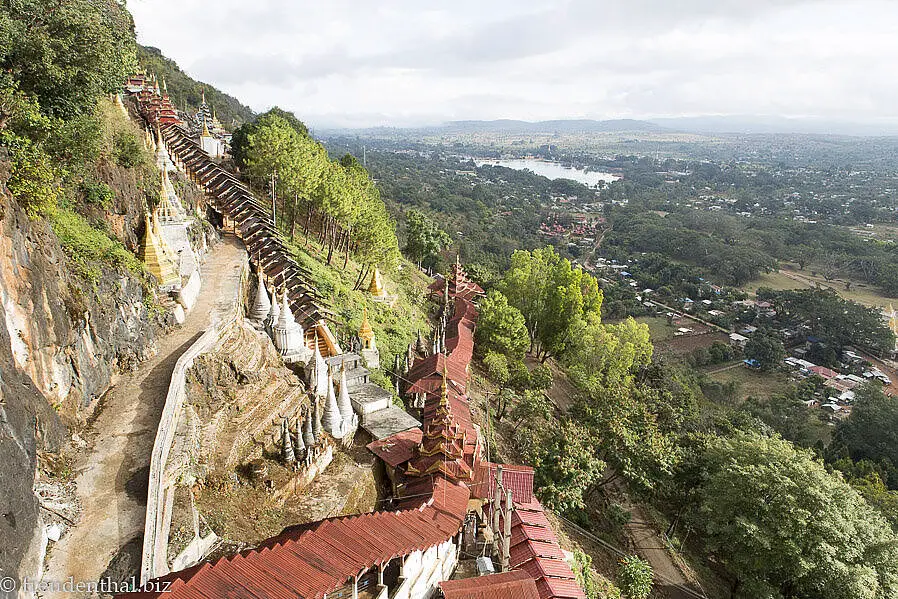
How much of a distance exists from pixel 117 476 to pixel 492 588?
10.0 metres

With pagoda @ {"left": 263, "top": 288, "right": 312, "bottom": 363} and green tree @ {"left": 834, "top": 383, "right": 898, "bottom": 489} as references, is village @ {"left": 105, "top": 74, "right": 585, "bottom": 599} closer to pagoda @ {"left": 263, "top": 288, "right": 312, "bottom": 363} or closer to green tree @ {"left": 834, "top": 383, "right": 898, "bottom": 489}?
pagoda @ {"left": 263, "top": 288, "right": 312, "bottom": 363}

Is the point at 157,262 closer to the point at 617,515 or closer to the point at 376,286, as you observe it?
the point at 376,286

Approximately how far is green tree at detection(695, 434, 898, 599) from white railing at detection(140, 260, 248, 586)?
20078mm

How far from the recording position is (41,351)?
11.4m

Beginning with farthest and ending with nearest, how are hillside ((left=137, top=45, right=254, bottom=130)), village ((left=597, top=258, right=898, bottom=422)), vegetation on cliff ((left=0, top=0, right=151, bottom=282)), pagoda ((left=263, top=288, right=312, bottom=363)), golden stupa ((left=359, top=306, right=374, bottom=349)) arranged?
hillside ((left=137, top=45, right=254, bottom=130)), village ((left=597, top=258, right=898, bottom=422)), golden stupa ((left=359, top=306, right=374, bottom=349)), pagoda ((left=263, top=288, right=312, bottom=363)), vegetation on cliff ((left=0, top=0, right=151, bottom=282))

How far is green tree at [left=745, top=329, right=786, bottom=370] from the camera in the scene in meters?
59.2

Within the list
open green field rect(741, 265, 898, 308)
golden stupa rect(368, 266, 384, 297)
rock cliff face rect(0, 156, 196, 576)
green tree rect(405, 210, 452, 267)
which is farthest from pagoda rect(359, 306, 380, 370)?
open green field rect(741, 265, 898, 308)

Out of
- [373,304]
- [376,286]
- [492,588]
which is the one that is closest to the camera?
[492,588]

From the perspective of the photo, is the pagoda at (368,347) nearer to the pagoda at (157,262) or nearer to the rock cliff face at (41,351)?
the pagoda at (157,262)

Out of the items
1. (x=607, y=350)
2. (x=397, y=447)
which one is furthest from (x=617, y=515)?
(x=607, y=350)

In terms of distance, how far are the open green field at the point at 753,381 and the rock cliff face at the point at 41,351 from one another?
54.5 m

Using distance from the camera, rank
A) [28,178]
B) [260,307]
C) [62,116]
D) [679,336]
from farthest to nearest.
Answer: [679,336]
[260,307]
[62,116]
[28,178]

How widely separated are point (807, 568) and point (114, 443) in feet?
74.3

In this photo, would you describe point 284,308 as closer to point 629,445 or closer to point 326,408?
point 326,408
